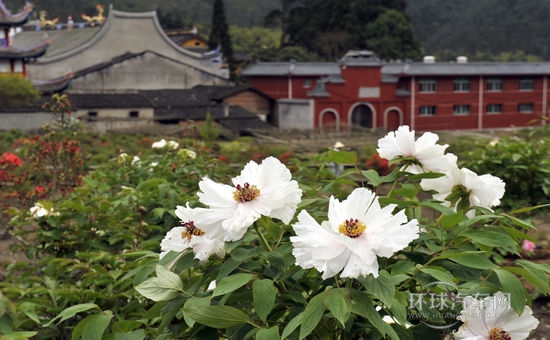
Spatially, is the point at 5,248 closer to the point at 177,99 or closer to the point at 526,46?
the point at 177,99

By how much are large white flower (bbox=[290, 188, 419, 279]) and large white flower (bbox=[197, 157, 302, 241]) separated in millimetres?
110

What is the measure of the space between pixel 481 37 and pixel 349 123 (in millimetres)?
36048

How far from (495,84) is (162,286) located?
28439 mm

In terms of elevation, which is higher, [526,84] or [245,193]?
[245,193]

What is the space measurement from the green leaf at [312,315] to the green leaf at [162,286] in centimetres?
34

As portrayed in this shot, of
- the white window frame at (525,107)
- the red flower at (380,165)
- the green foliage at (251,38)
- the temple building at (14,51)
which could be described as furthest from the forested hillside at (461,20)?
the red flower at (380,165)

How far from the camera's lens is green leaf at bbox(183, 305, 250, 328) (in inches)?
57.8

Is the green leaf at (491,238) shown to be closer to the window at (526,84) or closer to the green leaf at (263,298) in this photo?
the green leaf at (263,298)

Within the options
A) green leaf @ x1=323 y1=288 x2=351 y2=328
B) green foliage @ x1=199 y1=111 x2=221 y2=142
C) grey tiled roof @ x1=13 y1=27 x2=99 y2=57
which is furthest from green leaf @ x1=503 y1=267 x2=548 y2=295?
grey tiled roof @ x1=13 y1=27 x2=99 y2=57

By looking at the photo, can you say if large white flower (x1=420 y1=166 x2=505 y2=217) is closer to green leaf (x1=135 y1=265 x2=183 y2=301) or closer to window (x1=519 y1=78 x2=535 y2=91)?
green leaf (x1=135 y1=265 x2=183 y2=301)

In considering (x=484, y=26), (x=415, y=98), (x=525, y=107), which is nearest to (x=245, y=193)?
(x=415, y=98)

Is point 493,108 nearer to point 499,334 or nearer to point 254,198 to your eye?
point 499,334

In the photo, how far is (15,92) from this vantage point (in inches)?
964

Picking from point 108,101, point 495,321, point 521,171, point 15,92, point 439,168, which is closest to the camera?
point 495,321
